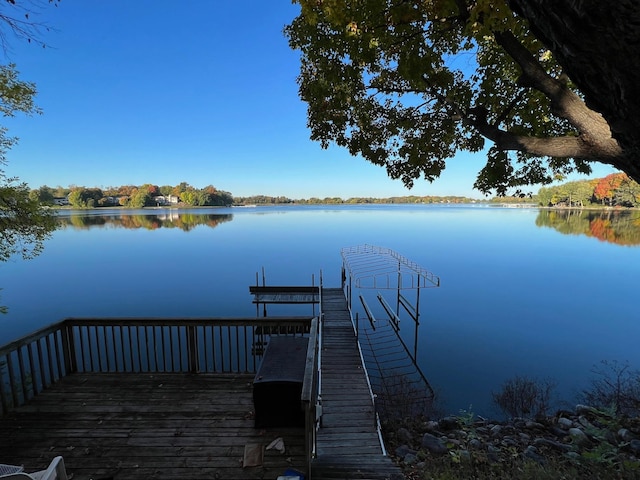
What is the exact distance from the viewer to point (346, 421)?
6914 millimetres

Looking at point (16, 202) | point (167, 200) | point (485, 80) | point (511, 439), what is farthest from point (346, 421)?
point (167, 200)

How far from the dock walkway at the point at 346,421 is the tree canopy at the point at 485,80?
14.5 ft

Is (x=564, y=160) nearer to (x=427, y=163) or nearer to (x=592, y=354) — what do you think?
(x=427, y=163)

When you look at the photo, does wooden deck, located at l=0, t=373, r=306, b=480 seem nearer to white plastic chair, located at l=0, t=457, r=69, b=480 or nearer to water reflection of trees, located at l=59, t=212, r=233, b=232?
white plastic chair, located at l=0, t=457, r=69, b=480

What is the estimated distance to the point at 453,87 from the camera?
511 cm

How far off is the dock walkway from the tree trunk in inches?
172

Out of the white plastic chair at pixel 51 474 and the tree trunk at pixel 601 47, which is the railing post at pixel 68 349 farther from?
the tree trunk at pixel 601 47

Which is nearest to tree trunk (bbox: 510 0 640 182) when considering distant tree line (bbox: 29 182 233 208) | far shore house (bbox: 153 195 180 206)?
distant tree line (bbox: 29 182 233 208)

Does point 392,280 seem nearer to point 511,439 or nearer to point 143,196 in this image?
point 511,439

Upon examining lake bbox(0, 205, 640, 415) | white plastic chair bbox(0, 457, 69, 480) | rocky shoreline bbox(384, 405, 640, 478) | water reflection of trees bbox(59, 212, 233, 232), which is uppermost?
white plastic chair bbox(0, 457, 69, 480)

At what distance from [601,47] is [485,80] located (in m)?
3.76

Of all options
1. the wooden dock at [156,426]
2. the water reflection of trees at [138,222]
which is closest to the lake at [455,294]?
the wooden dock at [156,426]

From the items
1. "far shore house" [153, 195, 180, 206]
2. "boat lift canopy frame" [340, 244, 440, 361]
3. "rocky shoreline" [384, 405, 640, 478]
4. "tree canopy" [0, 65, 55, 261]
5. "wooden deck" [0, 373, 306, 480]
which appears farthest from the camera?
"far shore house" [153, 195, 180, 206]

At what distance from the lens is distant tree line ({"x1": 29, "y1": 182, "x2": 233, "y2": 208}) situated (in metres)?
115
